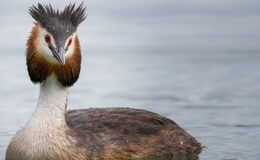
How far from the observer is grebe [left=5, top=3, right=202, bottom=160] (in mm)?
9625

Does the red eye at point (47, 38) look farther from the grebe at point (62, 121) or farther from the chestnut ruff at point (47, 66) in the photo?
the chestnut ruff at point (47, 66)

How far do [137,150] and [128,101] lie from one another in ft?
22.6

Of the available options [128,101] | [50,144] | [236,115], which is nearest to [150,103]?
[128,101]

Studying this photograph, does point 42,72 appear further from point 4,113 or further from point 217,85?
point 217,85

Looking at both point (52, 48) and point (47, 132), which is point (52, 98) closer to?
point (47, 132)

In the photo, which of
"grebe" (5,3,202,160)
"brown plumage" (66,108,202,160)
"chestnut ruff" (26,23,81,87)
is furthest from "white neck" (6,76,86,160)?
"brown plumage" (66,108,202,160)

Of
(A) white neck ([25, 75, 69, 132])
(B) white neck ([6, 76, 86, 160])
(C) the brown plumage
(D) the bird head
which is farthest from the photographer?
(C) the brown plumage

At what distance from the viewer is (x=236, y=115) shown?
15.2 metres

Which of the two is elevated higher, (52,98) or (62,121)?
(52,98)

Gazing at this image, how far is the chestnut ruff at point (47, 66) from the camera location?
31.5ft

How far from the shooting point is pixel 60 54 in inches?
366

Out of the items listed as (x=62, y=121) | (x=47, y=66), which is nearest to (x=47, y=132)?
(x=62, y=121)

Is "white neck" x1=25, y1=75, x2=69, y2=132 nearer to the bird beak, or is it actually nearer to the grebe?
the grebe

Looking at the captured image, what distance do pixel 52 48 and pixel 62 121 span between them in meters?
1.28
